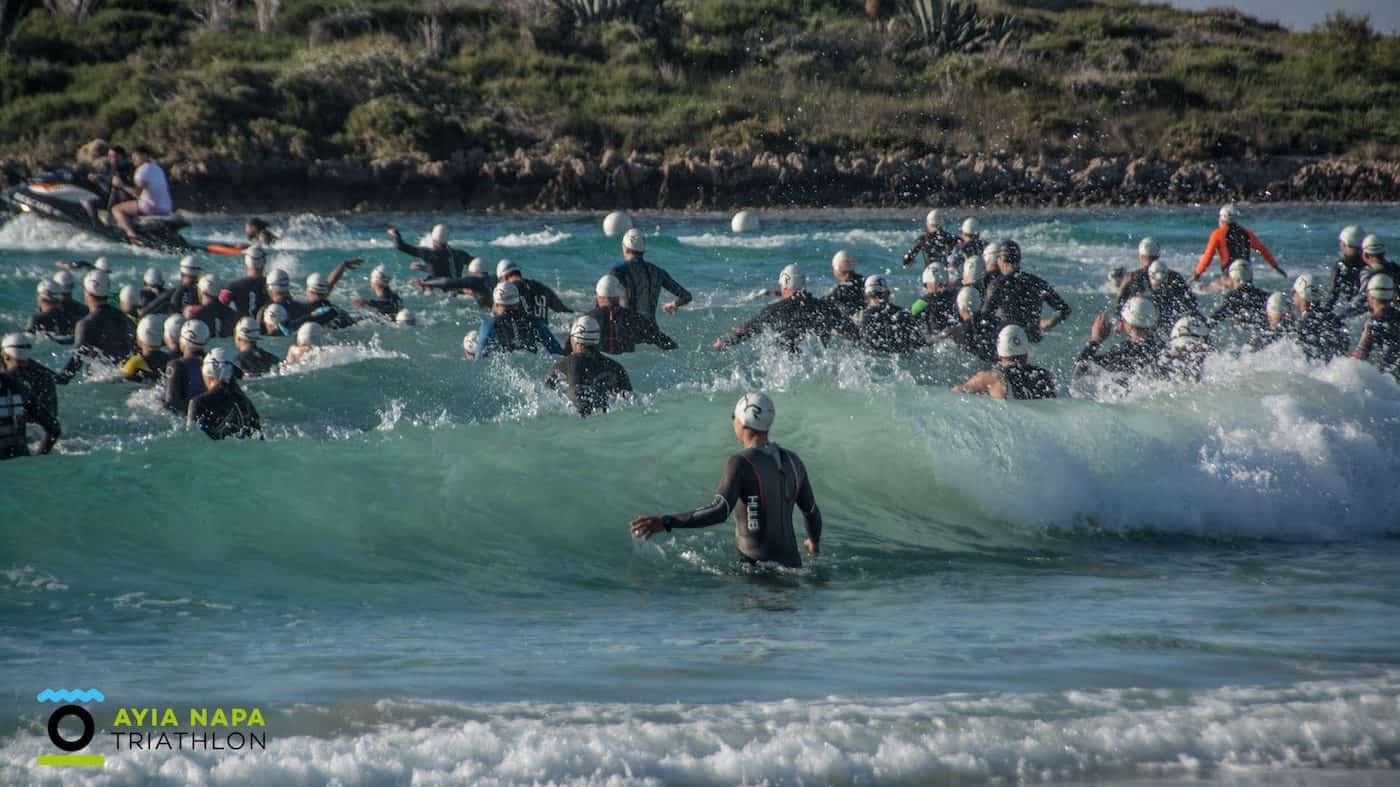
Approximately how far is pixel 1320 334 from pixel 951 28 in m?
36.4

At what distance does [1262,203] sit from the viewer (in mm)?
37688

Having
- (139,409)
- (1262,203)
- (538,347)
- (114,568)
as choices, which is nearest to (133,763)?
(114,568)

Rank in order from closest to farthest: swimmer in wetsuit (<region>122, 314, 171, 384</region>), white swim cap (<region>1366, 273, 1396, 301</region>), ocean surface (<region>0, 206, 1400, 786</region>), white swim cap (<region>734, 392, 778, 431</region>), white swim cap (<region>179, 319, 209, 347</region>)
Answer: ocean surface (<region>0, 206, 1400, 786</region>), white swim cap (<region>734, 392, 778, 431</region>), white swim cap (<region>179, 319, 209, 347</region>), white swim cap (<region>1366, 273, 1396, 301</region>), swimmer in wetsuit (<region>122, 314, 171, 384</region>)

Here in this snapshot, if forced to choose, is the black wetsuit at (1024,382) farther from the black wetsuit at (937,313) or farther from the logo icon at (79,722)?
the logo icon at (79,722)

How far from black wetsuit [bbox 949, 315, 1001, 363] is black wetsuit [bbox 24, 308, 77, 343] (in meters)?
8.27

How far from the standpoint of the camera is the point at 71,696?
6.66 metres

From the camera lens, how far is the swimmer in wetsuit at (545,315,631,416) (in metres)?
11.7

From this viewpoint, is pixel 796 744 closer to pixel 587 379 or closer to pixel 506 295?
pixel 587 379

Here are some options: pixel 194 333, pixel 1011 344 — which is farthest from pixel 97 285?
pixel 1011 344

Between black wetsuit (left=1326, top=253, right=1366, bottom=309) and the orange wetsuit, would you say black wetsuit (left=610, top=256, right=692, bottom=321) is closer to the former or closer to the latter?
black wetsuit (left=1326, top=253, right=1366, bottom=309)

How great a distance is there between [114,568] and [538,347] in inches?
178

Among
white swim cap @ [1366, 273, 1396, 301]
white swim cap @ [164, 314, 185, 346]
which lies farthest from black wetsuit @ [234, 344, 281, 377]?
white swim cap @ [1366, 273, 1396, 301]

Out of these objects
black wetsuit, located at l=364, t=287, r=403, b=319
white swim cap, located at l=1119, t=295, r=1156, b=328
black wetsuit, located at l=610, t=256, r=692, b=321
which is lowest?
black wetsuit, located at l=364, t=287, r=403, b=319

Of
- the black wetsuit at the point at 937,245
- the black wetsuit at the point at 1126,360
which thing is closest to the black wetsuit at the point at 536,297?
the black wetsuit at the point at 937,245
